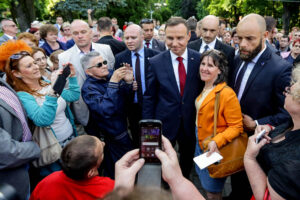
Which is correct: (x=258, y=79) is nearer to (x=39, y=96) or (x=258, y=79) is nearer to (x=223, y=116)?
(x=223, y=116)

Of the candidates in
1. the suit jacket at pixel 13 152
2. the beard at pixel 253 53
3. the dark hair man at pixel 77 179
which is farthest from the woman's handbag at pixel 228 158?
the suit jacket at pixel 13 152

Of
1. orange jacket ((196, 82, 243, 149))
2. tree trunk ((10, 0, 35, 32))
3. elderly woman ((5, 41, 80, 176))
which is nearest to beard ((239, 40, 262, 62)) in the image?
orange jacket ((196, 82, 243, 149))

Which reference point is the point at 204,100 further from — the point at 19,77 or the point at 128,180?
the point at 19,77

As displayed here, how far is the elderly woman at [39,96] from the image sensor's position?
2.22 meters

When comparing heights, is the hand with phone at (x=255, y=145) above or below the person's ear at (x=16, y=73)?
below

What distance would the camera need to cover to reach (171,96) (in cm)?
289

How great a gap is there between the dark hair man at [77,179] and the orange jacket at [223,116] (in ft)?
4.28

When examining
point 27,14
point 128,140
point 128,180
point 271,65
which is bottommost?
point 128,140

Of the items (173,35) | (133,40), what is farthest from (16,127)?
(133,40)

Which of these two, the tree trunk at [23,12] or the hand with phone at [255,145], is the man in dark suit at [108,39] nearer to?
the hand with phone at [255,145]

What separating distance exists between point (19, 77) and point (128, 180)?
189 centimetres

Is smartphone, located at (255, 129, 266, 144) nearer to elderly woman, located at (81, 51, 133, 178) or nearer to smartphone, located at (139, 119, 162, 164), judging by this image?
smartphone, located at (139, 119, 162, 164)

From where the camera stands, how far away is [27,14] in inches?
591

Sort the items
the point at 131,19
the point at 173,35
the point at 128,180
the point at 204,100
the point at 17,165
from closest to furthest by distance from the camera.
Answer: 1. the point at 128,180
2. the point at 17,165
3. the point at 204,100
4. the point at 173,35
5. the point at 131,19
